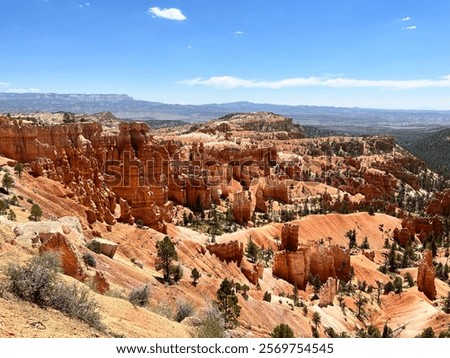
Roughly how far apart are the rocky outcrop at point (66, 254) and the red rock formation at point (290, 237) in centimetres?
3315

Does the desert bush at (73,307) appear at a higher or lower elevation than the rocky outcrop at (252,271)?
higher

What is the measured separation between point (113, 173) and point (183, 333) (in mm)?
35078

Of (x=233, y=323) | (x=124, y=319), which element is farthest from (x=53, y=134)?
(x=124, y=319)

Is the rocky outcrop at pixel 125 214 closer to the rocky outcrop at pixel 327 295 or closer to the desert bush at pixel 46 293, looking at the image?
the rocky outcrop at pixel 327 295

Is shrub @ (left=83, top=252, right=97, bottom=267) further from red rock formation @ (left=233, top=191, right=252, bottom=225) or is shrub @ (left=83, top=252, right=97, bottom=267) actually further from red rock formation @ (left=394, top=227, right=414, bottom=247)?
red rock formation @ (left=394, top=227, right=414, bottom=247)

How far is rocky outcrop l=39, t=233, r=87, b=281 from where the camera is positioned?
15336mm

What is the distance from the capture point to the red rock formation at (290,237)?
47.1m

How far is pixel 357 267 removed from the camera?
5122 cm

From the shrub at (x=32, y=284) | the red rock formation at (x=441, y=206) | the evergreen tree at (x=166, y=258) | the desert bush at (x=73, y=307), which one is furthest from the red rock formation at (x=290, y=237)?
the red rock formation at (x=441, y=206)


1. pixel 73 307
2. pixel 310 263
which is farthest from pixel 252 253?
pixel 73 307

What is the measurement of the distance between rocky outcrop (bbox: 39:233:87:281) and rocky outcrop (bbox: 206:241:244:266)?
73.2 ft

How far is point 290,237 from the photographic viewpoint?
4731 cm

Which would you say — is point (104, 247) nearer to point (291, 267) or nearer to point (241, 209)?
point (291, 267)

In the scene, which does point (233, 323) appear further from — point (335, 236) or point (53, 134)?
point (335, 236)
